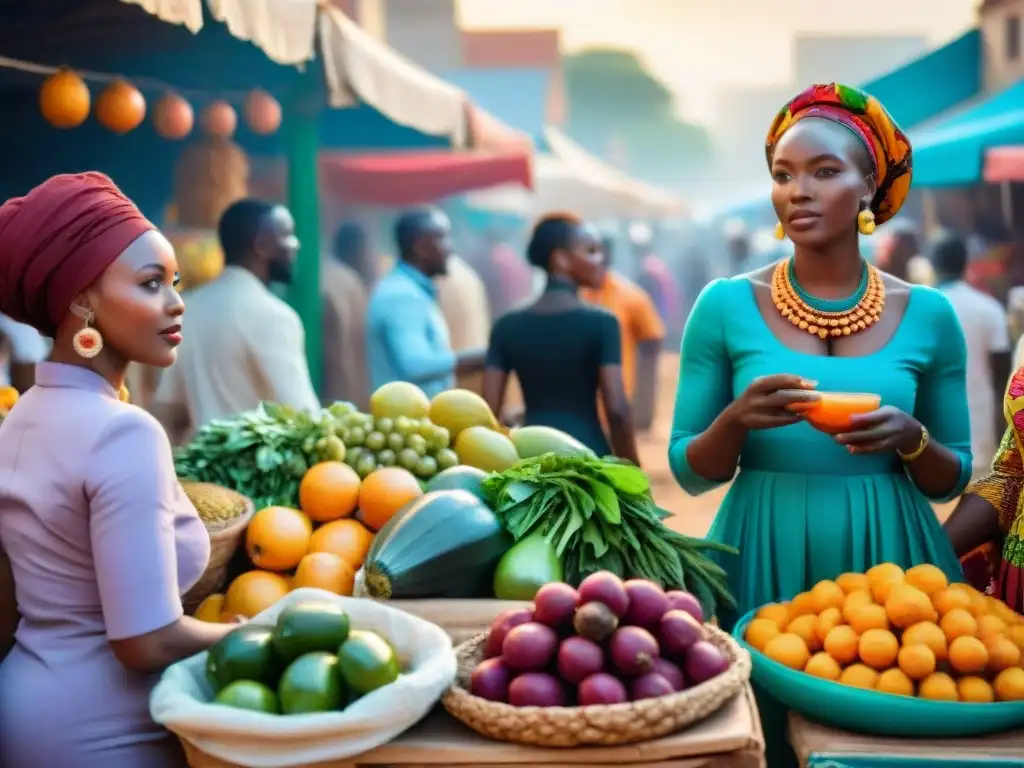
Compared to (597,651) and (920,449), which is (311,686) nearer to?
(597,651)

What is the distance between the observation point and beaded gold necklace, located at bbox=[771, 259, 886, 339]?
2.95 metres

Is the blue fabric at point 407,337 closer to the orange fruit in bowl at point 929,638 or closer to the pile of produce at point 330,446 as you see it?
the pile of produce at point 330,446

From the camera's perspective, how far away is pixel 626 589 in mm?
2291

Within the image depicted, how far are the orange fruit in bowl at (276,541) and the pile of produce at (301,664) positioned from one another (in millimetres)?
938

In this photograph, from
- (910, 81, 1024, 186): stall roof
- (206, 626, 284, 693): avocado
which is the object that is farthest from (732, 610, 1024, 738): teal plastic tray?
(910, 81, 1024, 186): stall roof

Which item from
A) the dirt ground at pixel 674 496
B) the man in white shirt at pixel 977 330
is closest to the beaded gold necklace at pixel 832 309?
the dirt ground at pixel 674 496

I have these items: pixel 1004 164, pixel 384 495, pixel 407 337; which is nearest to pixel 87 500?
pixel 384 495

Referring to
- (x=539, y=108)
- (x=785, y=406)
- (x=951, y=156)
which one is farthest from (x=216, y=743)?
(x=539, y=108)

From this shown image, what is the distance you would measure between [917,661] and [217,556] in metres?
1.73

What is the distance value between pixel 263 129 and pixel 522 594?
5502 mm

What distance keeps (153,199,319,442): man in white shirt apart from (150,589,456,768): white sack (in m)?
3.09

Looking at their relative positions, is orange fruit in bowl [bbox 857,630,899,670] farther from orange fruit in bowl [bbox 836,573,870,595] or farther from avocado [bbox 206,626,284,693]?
avocado [bbox 206,626,284,693]

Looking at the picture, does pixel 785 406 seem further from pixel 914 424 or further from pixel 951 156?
pixel 951 156

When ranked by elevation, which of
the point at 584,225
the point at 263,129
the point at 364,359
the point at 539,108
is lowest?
the point at 364,359
